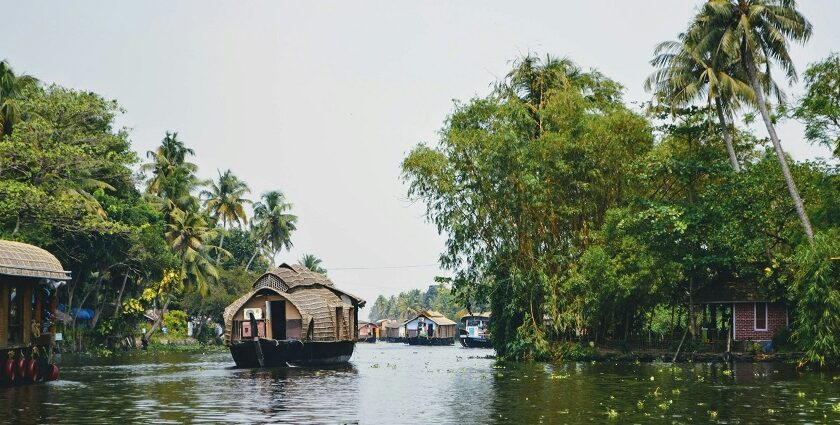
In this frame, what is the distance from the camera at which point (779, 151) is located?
4294 cm

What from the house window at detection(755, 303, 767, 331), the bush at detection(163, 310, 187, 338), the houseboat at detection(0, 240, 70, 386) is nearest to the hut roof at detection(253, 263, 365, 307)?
the houseboat at detection(0, 240, 70, 386)

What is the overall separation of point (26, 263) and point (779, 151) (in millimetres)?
30723

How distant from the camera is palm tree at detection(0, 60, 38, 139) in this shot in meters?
51.8

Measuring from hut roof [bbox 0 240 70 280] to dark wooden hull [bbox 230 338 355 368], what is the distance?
1511 centimetres

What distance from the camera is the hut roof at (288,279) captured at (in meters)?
54.5

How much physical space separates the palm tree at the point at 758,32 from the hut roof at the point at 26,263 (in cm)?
2952

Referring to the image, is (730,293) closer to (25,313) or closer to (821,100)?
(821,100)

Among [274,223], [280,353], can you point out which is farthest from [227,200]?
[280,353]

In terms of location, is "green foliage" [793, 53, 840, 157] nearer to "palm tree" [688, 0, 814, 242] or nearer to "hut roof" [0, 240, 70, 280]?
"palm tree" [688, 0, 814, 242]

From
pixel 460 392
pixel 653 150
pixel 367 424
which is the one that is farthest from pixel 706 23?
pixel 367 424

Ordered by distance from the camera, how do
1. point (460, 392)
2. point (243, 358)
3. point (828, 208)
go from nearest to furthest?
point (460, 392) < point (828, 208) < point (243, 358)

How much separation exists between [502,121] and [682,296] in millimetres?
12795

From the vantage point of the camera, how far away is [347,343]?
57.1 meters

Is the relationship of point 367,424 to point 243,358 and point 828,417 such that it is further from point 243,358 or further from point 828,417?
point 243,358
